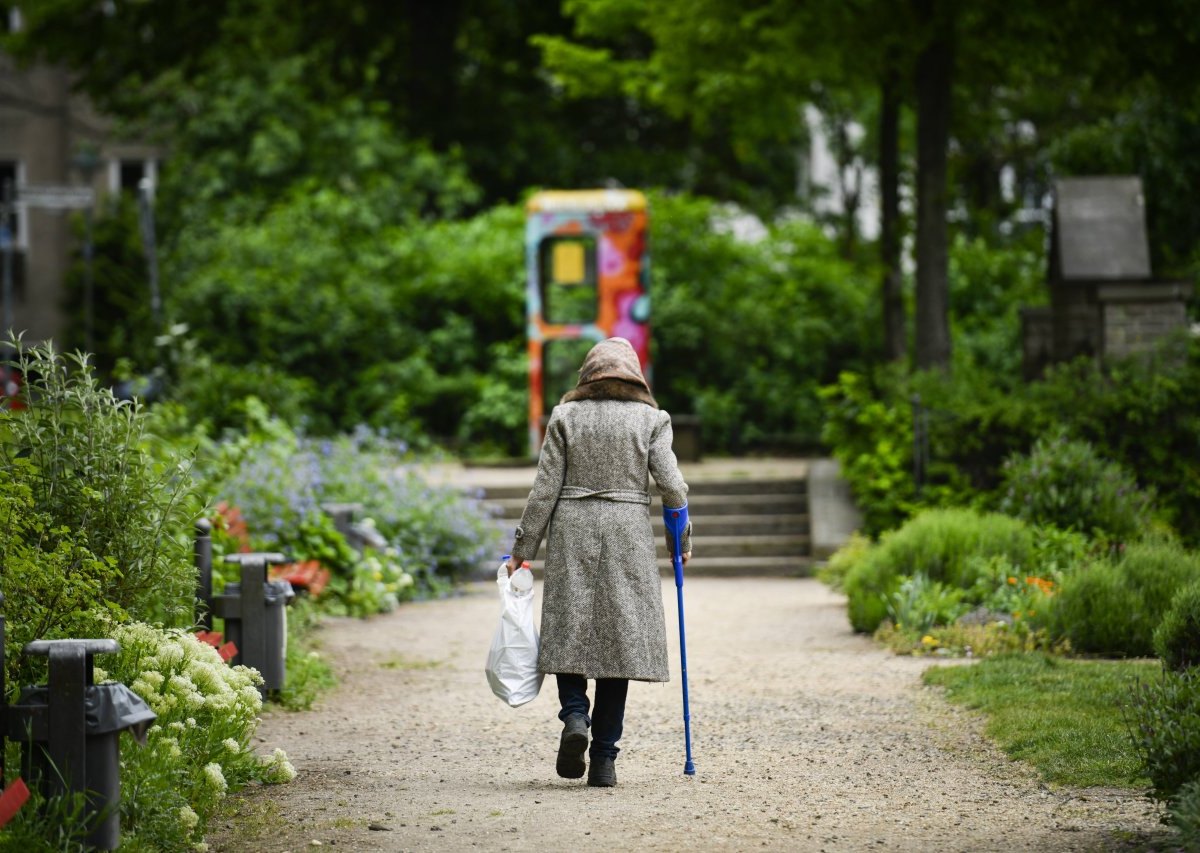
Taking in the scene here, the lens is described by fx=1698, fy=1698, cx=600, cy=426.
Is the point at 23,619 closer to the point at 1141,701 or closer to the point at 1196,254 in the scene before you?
the point at 1141,701

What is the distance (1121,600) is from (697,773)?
3.49m

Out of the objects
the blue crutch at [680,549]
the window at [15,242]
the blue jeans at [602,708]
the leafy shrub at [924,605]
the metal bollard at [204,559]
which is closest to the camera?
the blue jeans at [602,708]

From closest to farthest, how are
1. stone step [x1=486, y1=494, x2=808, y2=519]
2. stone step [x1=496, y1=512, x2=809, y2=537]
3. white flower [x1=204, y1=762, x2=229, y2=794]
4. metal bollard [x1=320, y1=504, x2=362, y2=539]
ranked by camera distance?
white flower [x1=204, y1=762, x2=229, y2=794], metal bollard [x1=320, y1=504, x2=362, y2=539], stone step [x1=496, y1=512, x2=809, y2=537], stone step [x1=486, y1=494, x2=808, y2=519]

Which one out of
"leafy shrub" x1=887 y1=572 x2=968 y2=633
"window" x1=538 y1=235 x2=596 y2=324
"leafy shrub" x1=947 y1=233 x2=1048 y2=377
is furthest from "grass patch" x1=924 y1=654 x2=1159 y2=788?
"leafy shrub" x1=947 y1=233 x2=1048 y2=377

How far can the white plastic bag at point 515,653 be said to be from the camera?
6.44m

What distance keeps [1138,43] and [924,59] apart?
1874 millimetres

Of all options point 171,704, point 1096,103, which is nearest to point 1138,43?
point 1096,103

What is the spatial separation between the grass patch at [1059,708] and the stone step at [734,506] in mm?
7160

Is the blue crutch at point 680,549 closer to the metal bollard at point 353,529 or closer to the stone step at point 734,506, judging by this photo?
the metal bollard at point 353,529

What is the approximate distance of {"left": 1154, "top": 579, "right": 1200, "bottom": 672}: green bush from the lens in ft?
19.6

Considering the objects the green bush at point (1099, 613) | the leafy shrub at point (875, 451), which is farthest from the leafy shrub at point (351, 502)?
the green bush at point (1099, 613)

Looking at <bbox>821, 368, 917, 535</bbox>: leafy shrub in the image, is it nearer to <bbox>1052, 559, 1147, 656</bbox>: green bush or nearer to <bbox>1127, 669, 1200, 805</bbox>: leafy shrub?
<bbox>1052, 559, 1147, 656</bbox>: green bush

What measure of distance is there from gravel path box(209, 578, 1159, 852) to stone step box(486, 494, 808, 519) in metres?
5.80

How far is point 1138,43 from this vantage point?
1447cm
